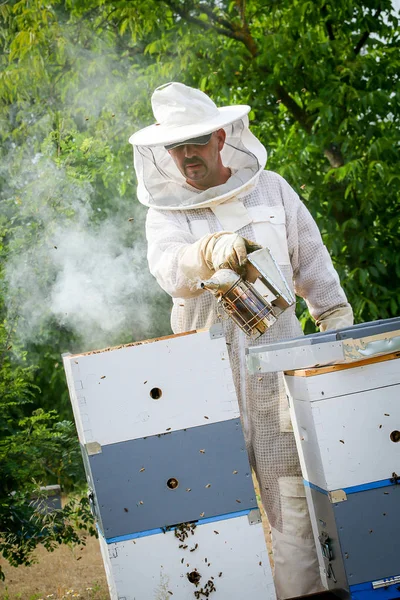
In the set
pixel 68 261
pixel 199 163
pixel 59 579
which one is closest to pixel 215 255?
pixel 199 163

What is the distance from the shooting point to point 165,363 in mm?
2168

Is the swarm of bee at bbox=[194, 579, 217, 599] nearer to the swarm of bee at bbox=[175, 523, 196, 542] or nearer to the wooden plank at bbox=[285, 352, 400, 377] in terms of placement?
the swarm of bee at bbox=[175, 523, 196, 542]

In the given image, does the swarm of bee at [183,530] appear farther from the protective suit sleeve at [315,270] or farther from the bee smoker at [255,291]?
the protective suit sleeve at [315,270]

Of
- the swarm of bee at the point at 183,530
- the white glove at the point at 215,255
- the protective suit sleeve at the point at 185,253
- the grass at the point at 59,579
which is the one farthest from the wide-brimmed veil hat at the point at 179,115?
the grass at the point at 59,579

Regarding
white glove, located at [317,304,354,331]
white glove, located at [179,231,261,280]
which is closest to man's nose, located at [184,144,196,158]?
white glove, located at [179,231,261,280]

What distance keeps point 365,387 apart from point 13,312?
2.26 meters

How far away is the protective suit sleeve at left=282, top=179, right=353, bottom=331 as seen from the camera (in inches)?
118

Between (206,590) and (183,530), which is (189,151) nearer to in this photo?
(183,530)

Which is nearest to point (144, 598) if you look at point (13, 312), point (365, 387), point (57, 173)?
point (365, 387)

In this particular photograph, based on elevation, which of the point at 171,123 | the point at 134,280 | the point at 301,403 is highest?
the point at 171,123

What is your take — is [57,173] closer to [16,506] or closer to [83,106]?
[83,106]

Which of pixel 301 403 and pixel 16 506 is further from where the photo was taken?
pixel 16 506

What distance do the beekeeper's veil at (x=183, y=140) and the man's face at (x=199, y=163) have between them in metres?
0.04

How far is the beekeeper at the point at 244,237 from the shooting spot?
8.83 feet
